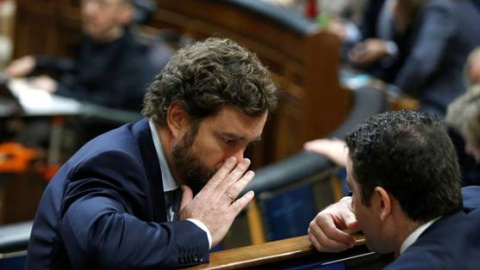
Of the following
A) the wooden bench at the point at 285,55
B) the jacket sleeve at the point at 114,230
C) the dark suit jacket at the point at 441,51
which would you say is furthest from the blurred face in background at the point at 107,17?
the jacket sleeve at the point at 114,230

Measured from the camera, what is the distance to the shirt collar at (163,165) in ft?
5.54

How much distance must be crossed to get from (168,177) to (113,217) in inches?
11.2

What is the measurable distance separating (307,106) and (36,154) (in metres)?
1.42

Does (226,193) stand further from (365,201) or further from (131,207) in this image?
(365,201)

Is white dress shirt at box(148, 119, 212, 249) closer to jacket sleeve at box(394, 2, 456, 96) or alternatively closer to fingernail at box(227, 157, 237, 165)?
fingernail at box(227, 157, 237, 165)

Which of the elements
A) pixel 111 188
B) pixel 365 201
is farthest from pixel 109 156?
pixel 365 201

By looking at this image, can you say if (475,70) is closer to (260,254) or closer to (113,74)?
(113,74)

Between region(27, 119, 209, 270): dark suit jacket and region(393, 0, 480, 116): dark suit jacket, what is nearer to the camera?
region(27, 119, 209, 270): dark suit jacket

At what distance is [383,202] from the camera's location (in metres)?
1.41

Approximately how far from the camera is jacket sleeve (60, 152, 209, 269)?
4.65 ft

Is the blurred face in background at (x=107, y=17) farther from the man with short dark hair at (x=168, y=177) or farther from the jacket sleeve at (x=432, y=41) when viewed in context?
the man with short dark hair at (x=168, y=177)

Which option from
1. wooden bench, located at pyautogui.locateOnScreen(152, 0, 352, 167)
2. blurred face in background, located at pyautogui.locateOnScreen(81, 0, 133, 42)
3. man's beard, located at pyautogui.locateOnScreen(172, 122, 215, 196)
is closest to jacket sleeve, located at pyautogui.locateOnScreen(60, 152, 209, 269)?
man's beard, located at pyautogui.locateOnScreen(172, 122, 215, 196)

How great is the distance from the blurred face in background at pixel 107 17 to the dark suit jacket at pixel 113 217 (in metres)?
2.80

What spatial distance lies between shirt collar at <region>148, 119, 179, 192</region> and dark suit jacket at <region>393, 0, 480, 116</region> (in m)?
2.33
